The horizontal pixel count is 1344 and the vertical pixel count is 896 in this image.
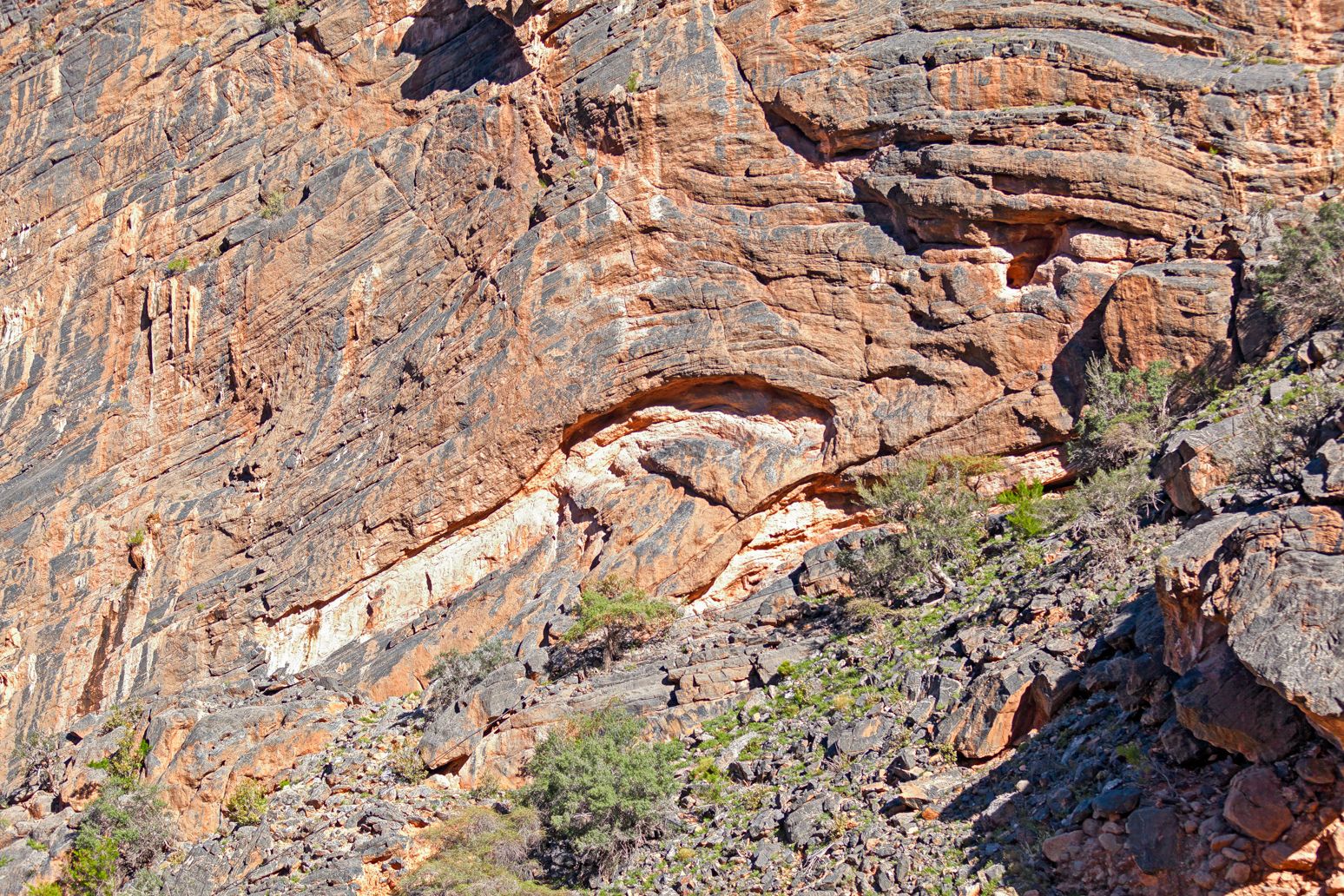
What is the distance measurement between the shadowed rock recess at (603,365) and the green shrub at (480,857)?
899 mm

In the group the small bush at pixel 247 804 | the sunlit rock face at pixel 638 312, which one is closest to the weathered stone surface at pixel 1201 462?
the sunlit rock face at pixel 638 312

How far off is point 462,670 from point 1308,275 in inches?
638

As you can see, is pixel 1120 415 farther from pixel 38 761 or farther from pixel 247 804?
pixel 38 761

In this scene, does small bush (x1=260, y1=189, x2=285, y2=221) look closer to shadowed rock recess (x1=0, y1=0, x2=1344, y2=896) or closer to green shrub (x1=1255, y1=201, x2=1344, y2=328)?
shadowed rock recess (x1=0, y1=0, x2=1344, y2=896)

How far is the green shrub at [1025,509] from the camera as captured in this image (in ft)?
71.8

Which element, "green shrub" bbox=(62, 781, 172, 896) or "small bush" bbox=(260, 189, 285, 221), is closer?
"green shrub" bbox=(62, 781, 172, 896)

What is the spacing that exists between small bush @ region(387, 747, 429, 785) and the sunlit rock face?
3.29m

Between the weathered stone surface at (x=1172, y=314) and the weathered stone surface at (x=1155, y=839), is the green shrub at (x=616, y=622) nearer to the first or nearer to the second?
the weathered stone surface at (x=1172, y=314)

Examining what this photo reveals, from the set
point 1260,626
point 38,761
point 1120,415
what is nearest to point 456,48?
point 38,761

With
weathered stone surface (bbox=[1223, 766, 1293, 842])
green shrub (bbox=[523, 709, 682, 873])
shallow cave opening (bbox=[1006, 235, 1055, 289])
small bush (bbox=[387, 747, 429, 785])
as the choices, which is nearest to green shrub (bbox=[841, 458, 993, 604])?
shallow cave opening (bbox=[1006, 235, 1055, 289])

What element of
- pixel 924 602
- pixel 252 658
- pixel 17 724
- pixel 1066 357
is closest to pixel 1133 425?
pixel 1066 357

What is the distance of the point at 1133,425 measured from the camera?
22.3 meters

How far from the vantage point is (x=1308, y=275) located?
21062 mm

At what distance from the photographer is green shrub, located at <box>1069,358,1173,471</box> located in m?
22.4
